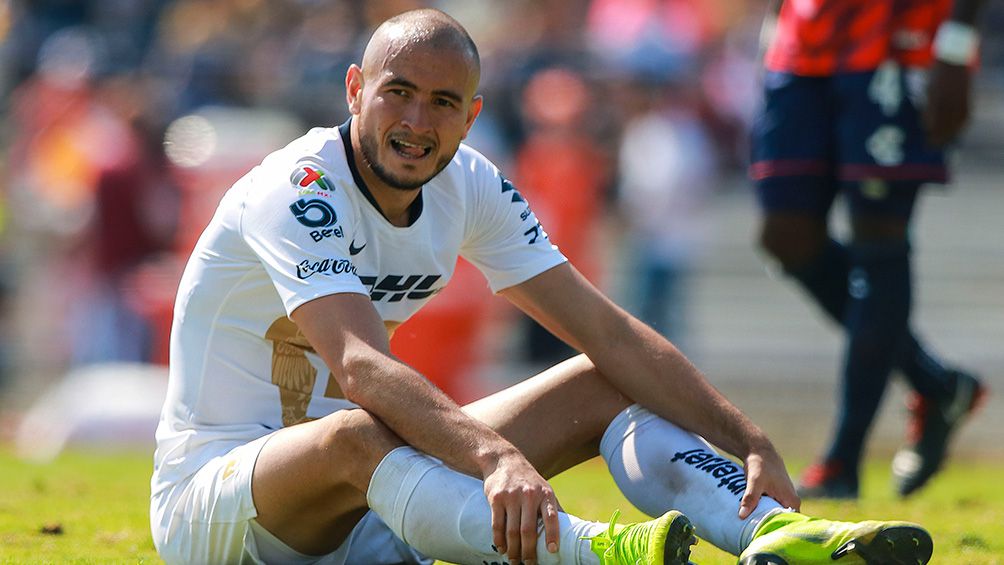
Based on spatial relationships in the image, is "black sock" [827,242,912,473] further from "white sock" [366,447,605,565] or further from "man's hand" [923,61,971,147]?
"white sock" [366,447,605,565]

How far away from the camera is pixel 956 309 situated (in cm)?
1442

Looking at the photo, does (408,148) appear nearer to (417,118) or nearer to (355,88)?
(417,118)

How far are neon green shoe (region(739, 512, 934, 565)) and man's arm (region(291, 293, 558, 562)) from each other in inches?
20.8

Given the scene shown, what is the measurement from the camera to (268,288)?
427 cm

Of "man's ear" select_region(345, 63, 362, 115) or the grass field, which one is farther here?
the grass field

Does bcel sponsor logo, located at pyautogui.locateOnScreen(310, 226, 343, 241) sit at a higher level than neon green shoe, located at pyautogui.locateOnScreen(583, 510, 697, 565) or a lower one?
higher

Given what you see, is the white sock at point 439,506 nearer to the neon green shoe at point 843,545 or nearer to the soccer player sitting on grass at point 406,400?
the soccer player sitting on grass at point 406,400

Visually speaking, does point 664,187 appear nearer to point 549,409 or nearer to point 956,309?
point 956,309

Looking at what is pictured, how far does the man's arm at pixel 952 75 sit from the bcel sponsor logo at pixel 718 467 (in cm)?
252

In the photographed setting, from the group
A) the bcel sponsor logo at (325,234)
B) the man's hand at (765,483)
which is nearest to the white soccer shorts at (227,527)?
the bcel sponsor logo at (325,234)

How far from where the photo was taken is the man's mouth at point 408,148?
4262 mm

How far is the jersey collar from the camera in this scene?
169 inches

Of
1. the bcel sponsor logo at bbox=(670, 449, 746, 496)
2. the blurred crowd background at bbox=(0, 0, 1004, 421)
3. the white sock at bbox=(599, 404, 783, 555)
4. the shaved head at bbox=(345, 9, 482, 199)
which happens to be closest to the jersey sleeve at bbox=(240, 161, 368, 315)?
the shaved head at bbox=(345, 9, 482, 199)

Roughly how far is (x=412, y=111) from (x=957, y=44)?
2.94 meters
